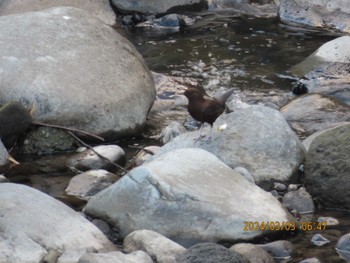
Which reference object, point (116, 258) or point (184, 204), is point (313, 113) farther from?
point (116, 258)

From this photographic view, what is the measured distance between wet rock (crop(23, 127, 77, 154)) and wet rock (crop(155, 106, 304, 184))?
39.9 inches

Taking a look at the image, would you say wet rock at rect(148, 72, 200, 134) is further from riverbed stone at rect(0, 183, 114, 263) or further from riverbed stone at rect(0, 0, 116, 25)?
riverbed stone at rect(0, 0, 116, 25)

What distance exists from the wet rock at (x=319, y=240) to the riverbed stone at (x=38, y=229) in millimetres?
1320

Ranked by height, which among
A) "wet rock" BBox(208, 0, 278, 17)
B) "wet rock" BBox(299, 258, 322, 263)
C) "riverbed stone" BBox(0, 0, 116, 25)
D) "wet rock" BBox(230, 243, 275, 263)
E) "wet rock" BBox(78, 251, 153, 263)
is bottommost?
"wet rock" BBox(208, 0, 278, 17)

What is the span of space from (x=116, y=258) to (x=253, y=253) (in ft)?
2.74

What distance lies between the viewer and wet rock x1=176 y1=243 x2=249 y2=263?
431cm

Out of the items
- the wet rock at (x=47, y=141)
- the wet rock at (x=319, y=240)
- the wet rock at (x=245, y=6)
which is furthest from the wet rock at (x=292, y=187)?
the wet rock at (x=245, y=6)

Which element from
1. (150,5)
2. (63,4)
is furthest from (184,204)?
(150,5)

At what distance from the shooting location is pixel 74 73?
7176 millimetres

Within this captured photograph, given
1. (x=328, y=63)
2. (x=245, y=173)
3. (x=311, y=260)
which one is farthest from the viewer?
(x=328, y=63)

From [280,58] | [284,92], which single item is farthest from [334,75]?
[280,58]

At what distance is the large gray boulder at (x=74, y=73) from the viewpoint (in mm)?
6914

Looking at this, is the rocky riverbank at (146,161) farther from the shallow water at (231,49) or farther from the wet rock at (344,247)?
the shallow water at (231,49)

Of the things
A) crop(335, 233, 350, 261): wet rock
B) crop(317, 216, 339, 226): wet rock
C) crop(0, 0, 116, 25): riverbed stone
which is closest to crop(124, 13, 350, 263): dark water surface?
crop(0, 0, 116, 25): riverbed stone
